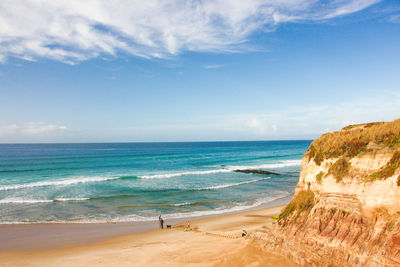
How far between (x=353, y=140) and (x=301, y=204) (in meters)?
3.12

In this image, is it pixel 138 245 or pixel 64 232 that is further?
pixel 64 232

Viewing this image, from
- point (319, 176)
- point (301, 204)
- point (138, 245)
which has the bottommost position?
point (138, 245)

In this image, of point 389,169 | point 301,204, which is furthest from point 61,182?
point 389,169

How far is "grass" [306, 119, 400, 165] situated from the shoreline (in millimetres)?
9274

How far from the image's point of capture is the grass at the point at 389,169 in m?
7.50

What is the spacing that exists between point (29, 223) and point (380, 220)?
757 inches

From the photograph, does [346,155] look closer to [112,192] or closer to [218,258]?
[218,258]

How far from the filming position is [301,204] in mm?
10055

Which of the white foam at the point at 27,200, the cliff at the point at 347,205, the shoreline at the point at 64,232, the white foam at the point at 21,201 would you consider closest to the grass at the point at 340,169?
the cliff at the point at 347,205

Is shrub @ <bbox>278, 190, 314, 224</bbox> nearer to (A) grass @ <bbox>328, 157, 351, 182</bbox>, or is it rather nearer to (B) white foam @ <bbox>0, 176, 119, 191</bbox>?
(A) grass @ <bbox>328, 157, 351, 182</bbox>

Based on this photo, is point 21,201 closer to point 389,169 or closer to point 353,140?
point 353,140

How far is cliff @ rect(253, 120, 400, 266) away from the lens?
7371mm

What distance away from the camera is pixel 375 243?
290 inches

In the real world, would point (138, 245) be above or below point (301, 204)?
below
